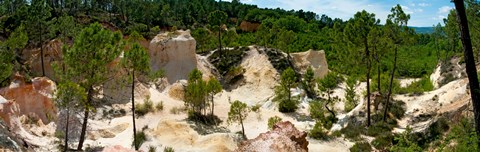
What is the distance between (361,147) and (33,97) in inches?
860

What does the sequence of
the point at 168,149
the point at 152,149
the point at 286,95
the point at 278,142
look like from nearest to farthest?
the point at 278,142 < the point at 168,149 < the point at 152,149 < the point at 286,95

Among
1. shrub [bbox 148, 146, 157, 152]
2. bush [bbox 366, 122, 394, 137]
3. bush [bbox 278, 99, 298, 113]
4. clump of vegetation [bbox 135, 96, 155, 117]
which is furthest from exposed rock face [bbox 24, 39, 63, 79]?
bush [bbox 366, 122, 394, 137]

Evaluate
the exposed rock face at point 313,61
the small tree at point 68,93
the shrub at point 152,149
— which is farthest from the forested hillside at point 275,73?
the exposed rock face at point 313,61

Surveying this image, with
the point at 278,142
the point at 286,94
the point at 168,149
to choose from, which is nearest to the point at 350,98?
the point at 286,94

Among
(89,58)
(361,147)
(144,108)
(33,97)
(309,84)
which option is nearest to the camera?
(361,147)

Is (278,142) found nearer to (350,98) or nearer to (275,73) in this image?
(350,98)

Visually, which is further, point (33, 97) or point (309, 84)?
point (309, 84)

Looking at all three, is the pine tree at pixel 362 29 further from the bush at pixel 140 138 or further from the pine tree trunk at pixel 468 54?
the pine tree trunk at pixel 468 54

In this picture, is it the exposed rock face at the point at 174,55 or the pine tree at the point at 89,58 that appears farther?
the exposed rock face at the point at 174,55

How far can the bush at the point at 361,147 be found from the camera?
76.9ft

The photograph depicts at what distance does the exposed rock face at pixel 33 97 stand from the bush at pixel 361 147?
19.5 meters

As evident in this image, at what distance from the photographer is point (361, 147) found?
78.7ft

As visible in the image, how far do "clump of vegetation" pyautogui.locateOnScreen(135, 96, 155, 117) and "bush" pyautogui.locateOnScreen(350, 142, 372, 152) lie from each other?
17471mm

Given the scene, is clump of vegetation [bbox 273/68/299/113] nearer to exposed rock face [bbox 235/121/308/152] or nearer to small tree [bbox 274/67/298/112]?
small tree [bbox 274/67/298/112]
